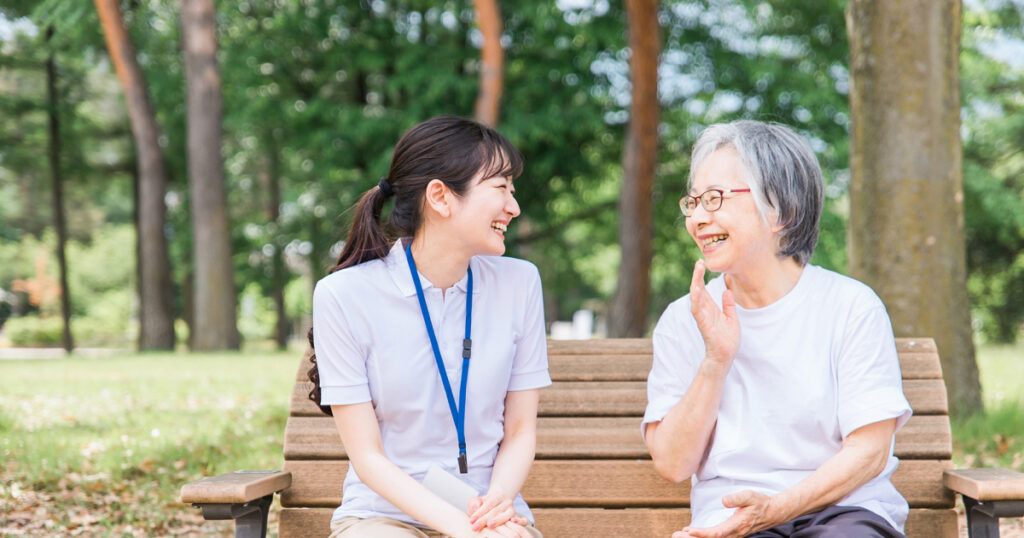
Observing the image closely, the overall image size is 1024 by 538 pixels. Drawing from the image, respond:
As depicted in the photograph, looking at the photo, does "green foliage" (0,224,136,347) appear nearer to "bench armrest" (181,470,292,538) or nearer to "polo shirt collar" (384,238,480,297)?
"bench armrest" (181,470,292,538)

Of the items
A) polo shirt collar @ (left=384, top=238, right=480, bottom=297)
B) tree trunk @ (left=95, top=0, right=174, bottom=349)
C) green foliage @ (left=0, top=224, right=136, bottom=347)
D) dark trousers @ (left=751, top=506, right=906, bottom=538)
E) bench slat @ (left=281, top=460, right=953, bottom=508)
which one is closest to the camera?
dark trousers @ (left=751, top=506, right=906, bottom=538)

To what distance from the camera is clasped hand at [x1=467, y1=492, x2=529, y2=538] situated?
250 cm

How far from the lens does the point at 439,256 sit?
9.02 ft

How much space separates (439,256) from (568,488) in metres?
1.04

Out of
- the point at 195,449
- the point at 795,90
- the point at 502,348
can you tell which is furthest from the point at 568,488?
the point at 795,90

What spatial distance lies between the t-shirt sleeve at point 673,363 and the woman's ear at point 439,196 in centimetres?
78

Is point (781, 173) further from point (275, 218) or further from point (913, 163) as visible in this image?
point (275, 218)

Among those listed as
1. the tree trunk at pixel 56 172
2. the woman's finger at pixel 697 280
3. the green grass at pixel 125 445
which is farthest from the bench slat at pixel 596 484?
the tree trunk at pixel 56 172

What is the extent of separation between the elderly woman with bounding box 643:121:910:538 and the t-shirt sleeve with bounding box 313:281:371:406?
893 millimetres

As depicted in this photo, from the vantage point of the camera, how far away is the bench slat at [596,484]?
310 cm

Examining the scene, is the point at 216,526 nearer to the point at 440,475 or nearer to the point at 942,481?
the point at 440,475

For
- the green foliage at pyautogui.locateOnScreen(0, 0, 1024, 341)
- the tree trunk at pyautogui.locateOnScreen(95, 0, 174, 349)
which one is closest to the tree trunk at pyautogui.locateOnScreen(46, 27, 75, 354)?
the green foliage at pyautogui.locateOnScreen(0, 0, 1024, 341)

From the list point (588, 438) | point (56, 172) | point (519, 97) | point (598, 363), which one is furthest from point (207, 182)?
point (588, 438)

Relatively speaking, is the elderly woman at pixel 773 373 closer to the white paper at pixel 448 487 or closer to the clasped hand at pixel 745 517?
the clasped hand at pixel 745 517
